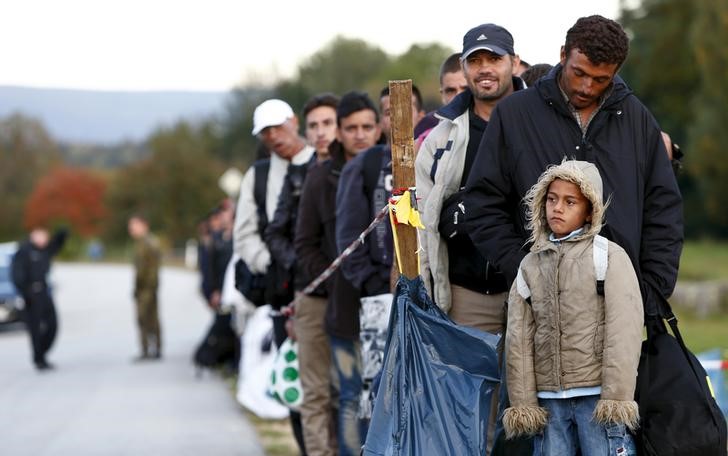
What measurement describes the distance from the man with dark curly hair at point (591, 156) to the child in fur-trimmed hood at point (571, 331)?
20 centimetres

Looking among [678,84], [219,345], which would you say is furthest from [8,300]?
[678,84]

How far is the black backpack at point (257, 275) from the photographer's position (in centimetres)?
927

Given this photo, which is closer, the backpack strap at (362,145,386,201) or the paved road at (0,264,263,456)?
the backpack strap at (362,145,386,201)

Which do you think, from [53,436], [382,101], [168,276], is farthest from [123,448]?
[168,276]

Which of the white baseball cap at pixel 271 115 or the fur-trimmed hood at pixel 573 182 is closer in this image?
the fur-trimmed hood at pixel 573 182

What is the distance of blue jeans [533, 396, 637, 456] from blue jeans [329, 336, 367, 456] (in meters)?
2.68

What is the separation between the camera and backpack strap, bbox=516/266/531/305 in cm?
538

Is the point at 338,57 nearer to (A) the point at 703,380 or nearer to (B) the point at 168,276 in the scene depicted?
(B) the point at 168,276

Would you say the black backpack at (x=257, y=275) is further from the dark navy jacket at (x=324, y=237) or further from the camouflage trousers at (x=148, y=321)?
the camouflage trousers at (x=148, y=321)

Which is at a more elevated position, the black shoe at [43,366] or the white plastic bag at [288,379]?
the white plastic bag at [288,379]

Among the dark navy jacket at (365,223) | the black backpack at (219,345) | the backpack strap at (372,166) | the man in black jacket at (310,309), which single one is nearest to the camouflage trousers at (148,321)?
the black backpack at (219,345)

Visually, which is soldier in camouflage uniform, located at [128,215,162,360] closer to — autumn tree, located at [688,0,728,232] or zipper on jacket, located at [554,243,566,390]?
zipper on jacket, located at [554,243,566,390]

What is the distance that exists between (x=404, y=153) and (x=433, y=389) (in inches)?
42.0

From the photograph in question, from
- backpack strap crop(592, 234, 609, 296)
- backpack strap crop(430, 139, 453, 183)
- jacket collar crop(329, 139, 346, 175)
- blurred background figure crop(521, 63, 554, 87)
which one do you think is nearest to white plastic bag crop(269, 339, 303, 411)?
jacket collar crop(329, 139, 346, 175)
